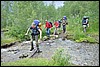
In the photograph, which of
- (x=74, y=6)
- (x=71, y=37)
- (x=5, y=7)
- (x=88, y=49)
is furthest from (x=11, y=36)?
(x=5, y=7)

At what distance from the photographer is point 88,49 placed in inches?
1005

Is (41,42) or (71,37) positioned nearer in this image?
(41,42)

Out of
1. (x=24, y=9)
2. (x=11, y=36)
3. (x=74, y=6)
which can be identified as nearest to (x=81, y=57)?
(x=11, y=36)

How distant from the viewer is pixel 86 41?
1208 inches

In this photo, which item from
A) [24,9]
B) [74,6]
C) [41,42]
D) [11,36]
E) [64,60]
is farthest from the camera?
[74,6]

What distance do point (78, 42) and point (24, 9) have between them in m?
11.7

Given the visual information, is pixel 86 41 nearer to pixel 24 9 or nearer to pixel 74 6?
pixel 24 9

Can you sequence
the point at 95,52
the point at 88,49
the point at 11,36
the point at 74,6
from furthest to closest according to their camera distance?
the point at 74,6 → the point at 11,36 → the point at 88,49 → the point at 95,52

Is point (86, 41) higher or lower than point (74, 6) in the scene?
lower

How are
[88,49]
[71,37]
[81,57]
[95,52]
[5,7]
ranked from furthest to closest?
1. [5,7]
2. [71,37]
3. [88,49]
4. [95,52]
5. [81,57]

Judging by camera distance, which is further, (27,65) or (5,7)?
(5,7)

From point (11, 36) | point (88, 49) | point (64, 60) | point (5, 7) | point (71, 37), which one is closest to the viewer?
point (64, 60)

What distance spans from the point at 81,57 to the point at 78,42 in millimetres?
9465

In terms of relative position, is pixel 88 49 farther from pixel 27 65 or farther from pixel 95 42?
pixel 27 65
